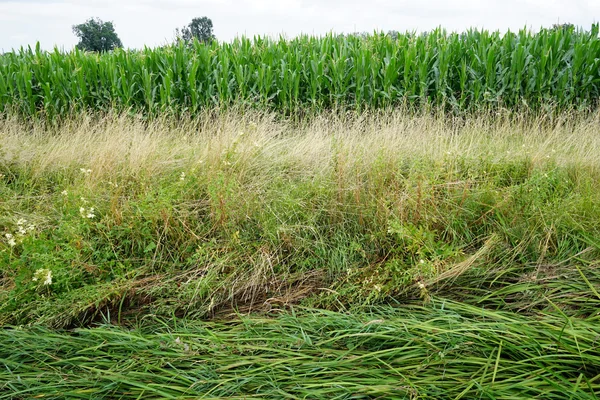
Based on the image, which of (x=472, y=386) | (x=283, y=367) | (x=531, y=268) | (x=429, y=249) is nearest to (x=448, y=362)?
(x=472, y=386)

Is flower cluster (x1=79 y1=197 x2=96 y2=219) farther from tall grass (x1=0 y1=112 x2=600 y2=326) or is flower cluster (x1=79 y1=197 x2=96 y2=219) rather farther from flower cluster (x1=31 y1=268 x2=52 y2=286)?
flower cluster (x1=31 y1=268 x2=52 y2=286)

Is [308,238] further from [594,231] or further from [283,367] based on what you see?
[594,231]

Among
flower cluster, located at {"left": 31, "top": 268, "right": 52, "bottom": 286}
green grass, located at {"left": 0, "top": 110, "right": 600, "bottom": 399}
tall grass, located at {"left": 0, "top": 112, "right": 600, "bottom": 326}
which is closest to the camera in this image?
green grass, located at {"left": 0, "top": 110, "right": 600, "bottom": 399}

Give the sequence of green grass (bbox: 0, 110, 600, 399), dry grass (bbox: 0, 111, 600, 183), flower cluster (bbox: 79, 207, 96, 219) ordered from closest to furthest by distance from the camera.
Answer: green grass (bbox: 0, 110, 600, 399), flower cluster (bbox: 79, 207, 96, 219), dry grass (bbox: 0, 111, 600, 183)

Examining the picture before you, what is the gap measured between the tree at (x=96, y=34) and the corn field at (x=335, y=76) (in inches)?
1142

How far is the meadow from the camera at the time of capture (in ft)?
9.47

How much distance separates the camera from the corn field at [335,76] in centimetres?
923

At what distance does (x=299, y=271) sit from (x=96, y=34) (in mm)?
38637

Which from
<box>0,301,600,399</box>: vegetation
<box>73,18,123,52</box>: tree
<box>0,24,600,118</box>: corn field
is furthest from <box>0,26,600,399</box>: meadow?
<box>73,18,123,52</box>: tree

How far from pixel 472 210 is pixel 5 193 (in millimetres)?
4744

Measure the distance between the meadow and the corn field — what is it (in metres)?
2.78

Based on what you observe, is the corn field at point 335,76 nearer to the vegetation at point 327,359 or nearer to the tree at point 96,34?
the vegetation at point 327,359

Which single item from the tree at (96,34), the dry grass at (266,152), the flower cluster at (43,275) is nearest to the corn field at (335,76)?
the dry grass at (266,152)

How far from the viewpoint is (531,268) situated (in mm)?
3938
